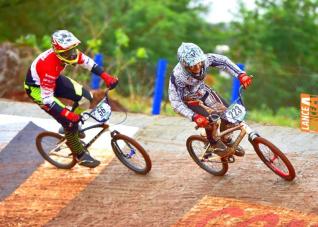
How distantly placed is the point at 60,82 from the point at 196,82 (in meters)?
2.21

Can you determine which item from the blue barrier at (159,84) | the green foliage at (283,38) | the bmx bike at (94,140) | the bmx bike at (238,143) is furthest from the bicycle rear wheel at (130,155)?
the green foliage at (283,38)

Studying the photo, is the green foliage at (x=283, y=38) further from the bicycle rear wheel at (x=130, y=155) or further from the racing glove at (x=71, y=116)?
the racing glove at (x=71, y=116)

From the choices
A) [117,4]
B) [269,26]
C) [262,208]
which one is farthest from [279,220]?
[117,4]

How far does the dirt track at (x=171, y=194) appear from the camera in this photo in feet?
25.1

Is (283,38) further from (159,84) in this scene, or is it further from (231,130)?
(231,130)

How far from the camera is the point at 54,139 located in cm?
1014

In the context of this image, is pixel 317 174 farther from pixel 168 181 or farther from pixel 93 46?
pixel 93 46

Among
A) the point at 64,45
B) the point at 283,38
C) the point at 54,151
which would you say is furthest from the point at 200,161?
the point at 283,38

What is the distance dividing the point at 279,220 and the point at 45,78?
150 inches

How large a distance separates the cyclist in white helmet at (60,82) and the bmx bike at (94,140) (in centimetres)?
17

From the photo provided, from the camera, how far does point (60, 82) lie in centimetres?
942

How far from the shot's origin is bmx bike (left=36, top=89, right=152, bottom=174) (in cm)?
895

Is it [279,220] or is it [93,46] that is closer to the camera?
[279,220]

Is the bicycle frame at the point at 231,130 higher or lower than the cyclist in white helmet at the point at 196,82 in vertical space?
lower
